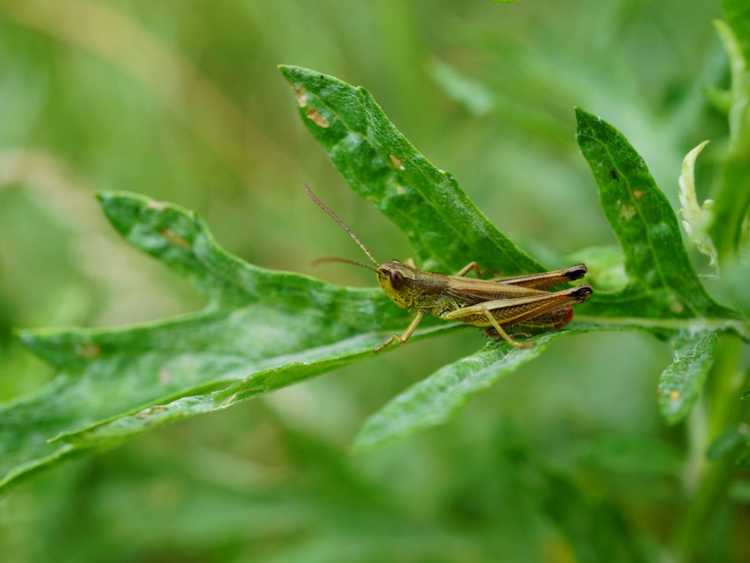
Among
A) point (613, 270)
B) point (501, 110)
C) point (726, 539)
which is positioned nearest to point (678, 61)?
point (501, 110)

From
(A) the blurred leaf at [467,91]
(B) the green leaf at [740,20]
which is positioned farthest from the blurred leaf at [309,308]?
(A) the blurred leaf at [467,91]

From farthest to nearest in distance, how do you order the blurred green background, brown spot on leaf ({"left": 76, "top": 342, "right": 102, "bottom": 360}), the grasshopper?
the blurred green background, brown spot on leaf ({"left": 76, "top": 342, "right": 102, "bottom": 360}), the grasshopper

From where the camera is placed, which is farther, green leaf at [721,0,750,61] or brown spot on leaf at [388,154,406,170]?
brown spot on leaf at [388,154,406,170]

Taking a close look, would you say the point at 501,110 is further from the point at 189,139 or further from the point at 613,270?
the point at 189,139

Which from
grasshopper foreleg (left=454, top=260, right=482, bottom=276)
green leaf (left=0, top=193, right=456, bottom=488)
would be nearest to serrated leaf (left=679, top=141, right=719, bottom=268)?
grasshopper foreleg (left=454, top=260, right=482, bottom=276)

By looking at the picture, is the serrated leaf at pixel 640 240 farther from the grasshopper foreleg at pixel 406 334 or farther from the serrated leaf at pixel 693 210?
the grasshopper foreleg at pixel 406 334

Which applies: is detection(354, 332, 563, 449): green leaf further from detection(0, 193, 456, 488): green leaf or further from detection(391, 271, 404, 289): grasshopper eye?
detection(391, 271, 404, 289): grasshopper eye

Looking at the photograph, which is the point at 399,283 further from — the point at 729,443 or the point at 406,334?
the point at 729,443
